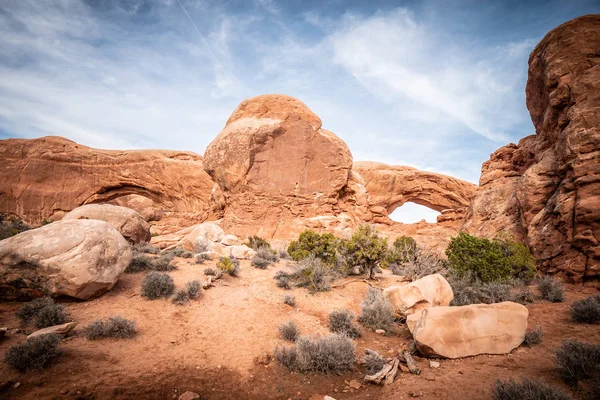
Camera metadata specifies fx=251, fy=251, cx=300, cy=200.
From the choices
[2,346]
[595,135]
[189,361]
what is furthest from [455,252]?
[2,346]

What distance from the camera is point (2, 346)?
3393 millimetres

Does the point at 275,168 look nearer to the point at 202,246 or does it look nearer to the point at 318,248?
the point at 202,246

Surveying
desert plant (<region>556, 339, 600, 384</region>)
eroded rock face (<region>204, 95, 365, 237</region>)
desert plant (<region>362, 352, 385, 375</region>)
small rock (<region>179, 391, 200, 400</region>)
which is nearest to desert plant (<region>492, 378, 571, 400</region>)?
desert plant (<region>556, 339, 600, 384</region>)

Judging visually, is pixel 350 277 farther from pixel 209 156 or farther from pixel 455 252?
pixel 209 156

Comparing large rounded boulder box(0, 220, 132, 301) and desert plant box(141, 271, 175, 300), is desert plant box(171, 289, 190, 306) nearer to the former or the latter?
desert plant box(141, 271, 175, 300)

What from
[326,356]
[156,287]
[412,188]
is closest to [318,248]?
[156,287]

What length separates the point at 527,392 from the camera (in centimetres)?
240

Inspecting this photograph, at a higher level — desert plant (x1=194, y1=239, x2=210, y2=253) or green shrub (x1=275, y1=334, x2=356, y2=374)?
desert plant (x1=194, y1=239, x2=210, y2=253)

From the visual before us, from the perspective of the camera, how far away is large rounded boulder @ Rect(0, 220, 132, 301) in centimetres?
459

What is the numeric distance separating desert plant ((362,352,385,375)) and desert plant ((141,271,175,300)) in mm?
4422

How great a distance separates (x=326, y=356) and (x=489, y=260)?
22.6 feet

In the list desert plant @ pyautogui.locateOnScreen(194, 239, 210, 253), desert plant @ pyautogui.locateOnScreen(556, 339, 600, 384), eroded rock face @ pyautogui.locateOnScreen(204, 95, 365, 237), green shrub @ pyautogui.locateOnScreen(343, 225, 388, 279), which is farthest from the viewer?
eroded rock face @ pyautogui.locateOnScreen(204, 95, 365, 237)

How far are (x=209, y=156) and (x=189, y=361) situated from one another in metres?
16.0

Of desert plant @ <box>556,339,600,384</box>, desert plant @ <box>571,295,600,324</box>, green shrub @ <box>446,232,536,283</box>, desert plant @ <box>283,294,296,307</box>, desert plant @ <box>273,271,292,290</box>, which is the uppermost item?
green shrub @ <box>446,232,536,283</box>
